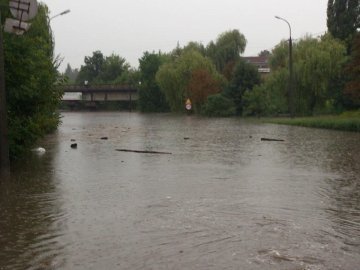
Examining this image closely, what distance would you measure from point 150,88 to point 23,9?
85287 mm

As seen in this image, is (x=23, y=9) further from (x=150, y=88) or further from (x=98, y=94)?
(x=98, y=94)

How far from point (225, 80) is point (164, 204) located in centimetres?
6431

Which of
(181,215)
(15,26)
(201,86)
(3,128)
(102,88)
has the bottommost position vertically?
(181,215)

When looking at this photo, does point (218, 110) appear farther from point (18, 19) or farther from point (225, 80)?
point (18, 19)

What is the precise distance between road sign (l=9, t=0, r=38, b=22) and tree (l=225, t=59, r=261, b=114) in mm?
50939

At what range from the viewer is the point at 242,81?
6334 centimetres

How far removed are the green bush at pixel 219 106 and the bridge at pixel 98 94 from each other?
1797 inches

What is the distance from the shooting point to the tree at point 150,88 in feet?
318

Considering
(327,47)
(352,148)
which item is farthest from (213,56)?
(352,148)

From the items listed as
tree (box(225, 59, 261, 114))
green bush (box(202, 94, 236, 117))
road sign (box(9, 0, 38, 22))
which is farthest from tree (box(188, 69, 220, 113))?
road sign (box(9, 0, 38, 22))

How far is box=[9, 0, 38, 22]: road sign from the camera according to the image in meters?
13.1

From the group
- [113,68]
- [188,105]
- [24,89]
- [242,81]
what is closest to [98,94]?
[113,68]

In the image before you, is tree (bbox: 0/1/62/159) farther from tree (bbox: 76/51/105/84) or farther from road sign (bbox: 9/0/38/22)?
tree (bbox: 76/51/105/84)

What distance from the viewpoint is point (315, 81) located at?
49.1 metres
